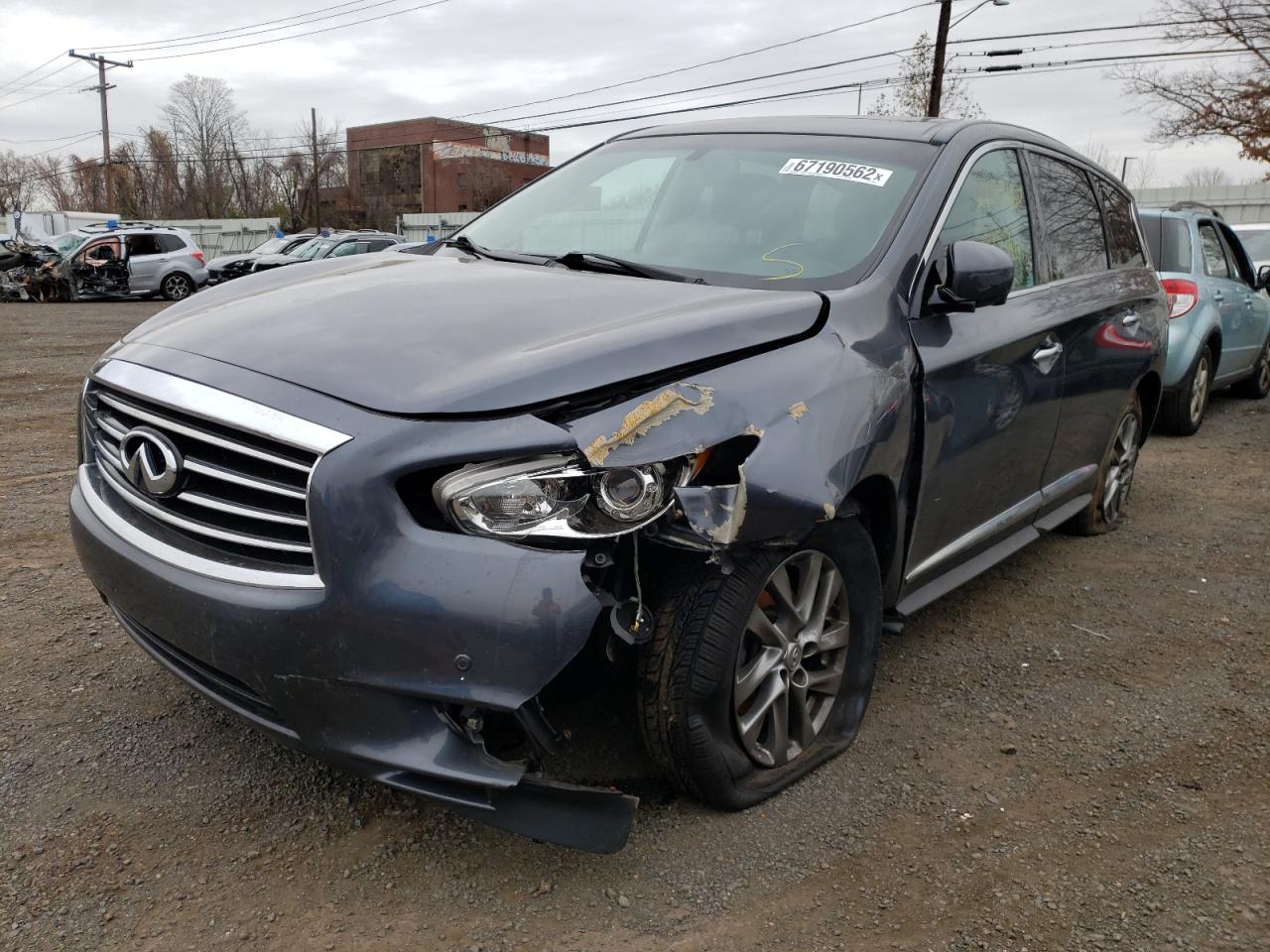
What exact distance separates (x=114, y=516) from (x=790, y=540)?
1555 mm

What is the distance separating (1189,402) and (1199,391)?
0.24 meters

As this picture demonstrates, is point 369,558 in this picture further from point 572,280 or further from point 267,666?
point 572,280

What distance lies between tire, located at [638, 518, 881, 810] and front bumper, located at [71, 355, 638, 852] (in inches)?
9.8

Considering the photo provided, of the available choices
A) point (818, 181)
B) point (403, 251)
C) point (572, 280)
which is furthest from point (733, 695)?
point (403, 251)

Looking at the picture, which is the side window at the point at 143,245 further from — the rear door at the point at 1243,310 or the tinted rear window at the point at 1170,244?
the rear door at the point at 1243,310

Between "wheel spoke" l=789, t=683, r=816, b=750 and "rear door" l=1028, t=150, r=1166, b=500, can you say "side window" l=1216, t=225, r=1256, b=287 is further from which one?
"wheel spoke" l=789, t=683, r=816, b=750

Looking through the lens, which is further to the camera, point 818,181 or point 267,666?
point 818,181

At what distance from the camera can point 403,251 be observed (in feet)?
11.8

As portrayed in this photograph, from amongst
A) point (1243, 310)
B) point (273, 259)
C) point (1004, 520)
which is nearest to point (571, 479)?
point (1004, 520)

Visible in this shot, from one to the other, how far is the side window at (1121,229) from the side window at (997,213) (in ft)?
3.37

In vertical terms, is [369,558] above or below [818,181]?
below

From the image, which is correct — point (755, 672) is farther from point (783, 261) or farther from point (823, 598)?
point (783, 261)

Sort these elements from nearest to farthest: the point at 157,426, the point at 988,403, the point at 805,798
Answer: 1. the point at 157,426
2. the point at 805,798
3. the point at 988,403

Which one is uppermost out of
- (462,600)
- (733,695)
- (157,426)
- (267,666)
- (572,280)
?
(572,280)
